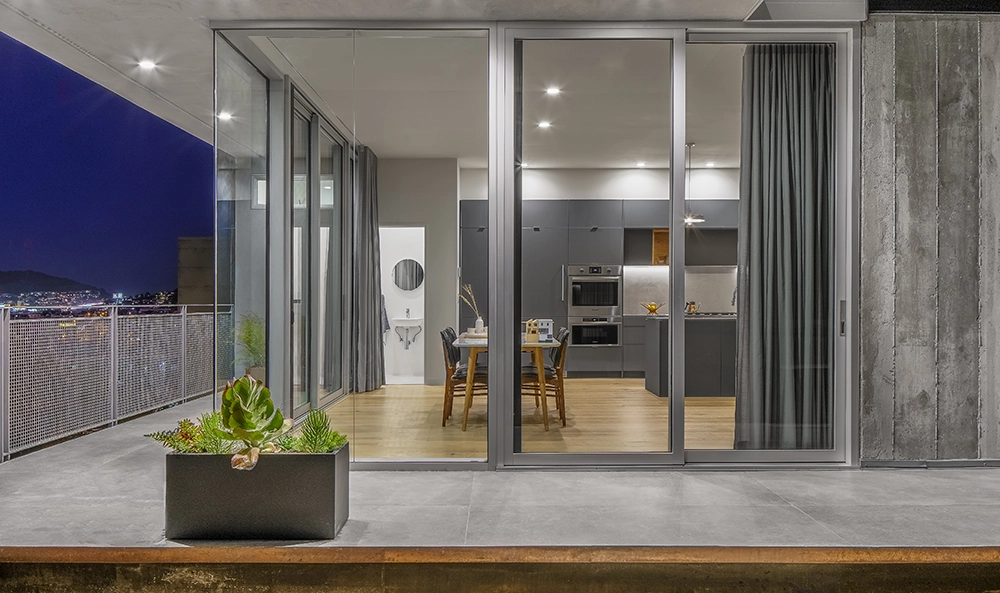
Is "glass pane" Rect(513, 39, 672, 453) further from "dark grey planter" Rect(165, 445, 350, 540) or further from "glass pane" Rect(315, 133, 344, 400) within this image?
"dark grey planter" Rect(165, 445, 350, 540)

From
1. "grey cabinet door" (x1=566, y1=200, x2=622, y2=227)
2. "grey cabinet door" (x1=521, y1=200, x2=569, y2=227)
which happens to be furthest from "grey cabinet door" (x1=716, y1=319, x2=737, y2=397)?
"grey cabinet door" (x1=521, y1=200, x2=569, y2=227)

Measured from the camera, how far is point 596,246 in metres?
3.74

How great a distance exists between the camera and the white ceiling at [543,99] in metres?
3.64

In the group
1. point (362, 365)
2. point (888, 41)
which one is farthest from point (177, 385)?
point (888, 41)

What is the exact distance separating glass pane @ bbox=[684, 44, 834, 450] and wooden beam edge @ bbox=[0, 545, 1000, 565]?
1327 mm

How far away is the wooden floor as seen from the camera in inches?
143

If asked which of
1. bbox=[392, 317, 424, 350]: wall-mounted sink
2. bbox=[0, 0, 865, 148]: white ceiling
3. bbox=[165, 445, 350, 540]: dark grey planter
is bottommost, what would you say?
bbox=[165, 445, 350, 540]: dark grey planter

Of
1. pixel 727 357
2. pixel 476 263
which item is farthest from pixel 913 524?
pixel 476 263

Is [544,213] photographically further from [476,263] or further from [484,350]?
[484,350]

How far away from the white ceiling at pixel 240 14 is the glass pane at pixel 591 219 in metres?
0.23

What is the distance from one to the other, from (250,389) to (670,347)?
232 centimetres

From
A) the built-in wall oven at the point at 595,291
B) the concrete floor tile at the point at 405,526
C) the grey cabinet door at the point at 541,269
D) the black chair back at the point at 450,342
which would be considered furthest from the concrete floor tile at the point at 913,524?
the black chair back at the point at 450,342

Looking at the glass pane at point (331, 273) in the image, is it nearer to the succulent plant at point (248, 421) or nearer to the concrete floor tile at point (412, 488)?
the concrete floor tile at point (412, 488)

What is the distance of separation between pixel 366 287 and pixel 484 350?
31.0 inches
